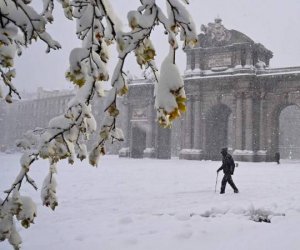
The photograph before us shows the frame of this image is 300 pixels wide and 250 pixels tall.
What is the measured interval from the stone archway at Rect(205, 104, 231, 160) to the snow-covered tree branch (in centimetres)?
3291

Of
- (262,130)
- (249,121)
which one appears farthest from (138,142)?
(262,130)

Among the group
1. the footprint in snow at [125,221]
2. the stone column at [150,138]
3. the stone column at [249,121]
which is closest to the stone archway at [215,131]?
the stone column at [249,121]

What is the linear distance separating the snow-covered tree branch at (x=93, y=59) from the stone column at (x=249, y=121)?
30.7m

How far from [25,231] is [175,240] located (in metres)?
2.67

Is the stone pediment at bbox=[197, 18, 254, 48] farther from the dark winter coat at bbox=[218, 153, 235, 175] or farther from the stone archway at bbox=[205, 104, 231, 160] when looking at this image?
the dark winter coat at bbox=[218, 153, 235, 175]

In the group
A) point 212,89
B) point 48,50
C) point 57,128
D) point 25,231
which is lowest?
point 25,231

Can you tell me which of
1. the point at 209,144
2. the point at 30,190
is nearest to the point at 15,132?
the point at 209,144

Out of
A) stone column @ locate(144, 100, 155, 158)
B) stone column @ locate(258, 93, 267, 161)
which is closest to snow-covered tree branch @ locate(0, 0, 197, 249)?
stone column @ locate(258, 93, 267, 161)

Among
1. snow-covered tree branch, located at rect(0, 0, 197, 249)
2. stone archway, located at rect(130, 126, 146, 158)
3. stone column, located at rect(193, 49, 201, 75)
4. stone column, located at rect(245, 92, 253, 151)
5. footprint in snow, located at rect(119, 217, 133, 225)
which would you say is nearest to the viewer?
snow-covered tree branch, located at rect(0, 0, 197, 249)

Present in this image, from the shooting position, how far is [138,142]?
130ft

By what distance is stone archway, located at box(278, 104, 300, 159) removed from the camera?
56.8m

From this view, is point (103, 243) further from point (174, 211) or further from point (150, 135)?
point (150, 135)

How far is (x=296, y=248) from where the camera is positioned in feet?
17.8

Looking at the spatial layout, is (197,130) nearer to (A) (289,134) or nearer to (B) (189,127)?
(B) (189,127)
